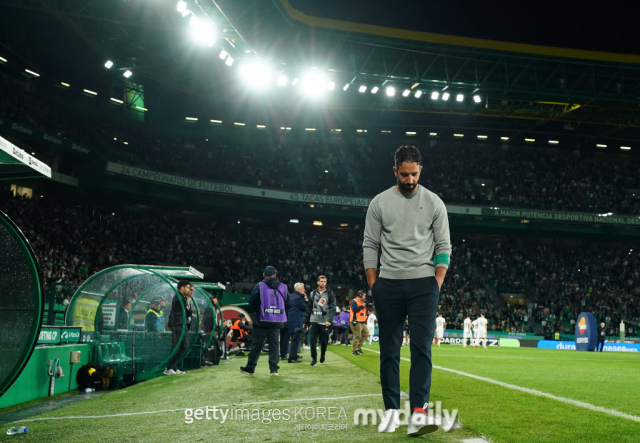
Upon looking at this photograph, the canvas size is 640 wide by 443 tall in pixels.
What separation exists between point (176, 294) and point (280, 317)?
2.41 metres

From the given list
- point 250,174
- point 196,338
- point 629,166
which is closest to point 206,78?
point 250,174

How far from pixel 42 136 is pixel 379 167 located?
2542cm

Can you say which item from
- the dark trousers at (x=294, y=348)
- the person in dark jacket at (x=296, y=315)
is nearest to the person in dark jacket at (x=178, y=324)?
the person in dark jacket at (x=296, y=315)

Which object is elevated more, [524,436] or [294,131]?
[294,131]

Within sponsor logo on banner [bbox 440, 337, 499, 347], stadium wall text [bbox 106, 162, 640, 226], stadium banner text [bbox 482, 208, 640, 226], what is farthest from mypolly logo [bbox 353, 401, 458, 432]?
stadium banner text [bbox 482, 208, 640, 226]

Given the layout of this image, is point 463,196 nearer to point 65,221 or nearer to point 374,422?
point 65,221

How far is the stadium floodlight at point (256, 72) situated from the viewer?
105ft

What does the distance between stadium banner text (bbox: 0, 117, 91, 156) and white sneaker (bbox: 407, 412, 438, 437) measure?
30487 mm

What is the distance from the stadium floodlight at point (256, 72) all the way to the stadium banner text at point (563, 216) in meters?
20.6

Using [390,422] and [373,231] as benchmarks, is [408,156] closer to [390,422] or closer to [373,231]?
[373,231]

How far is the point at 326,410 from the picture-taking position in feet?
18.4

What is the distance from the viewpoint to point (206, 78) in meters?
38.2

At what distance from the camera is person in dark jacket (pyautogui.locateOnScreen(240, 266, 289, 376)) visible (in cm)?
1020

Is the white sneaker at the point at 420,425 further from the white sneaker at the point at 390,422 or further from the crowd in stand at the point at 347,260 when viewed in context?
the crowd in stand at the point at 347,260
